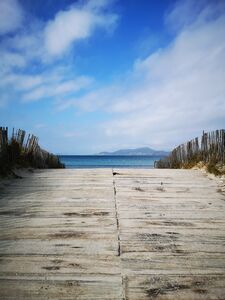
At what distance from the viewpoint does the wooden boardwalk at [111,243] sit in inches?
89.7

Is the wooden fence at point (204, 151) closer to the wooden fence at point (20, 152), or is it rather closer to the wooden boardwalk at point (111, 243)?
the wooden boardwalk at point (111, 243)

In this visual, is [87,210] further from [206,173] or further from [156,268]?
[206,173]

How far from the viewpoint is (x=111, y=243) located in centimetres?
310

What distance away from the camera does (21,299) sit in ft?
6.91

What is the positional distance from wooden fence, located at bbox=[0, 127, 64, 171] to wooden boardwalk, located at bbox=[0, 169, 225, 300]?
5.39ft

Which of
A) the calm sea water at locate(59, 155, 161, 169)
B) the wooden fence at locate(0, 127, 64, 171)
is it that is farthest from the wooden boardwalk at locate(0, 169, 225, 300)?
the calm sea water at locate(59, 155, 161, 169)

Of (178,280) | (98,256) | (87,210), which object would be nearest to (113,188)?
(87,210)

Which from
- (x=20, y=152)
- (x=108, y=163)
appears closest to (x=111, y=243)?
(x=20, y=152)

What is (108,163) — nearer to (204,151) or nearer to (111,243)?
(204,151)

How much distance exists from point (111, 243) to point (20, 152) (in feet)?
18.9

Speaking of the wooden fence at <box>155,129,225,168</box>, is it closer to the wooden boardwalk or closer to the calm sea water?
the wooden boardwalk

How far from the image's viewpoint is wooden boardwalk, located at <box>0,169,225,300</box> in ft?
7.47

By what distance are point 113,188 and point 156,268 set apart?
321 cm

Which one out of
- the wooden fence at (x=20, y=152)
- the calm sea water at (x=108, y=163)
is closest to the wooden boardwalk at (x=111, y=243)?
the wooden fence at (x=20, y=152)
